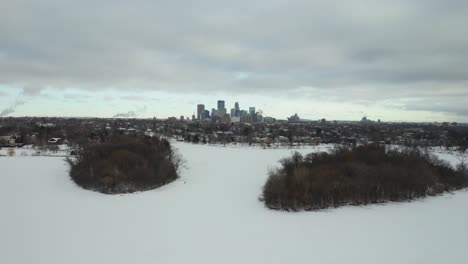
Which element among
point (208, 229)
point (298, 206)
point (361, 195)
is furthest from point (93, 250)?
point (361, 195)

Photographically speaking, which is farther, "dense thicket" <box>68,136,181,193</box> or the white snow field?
"dense thicket" <box>68,136,181,193</box>

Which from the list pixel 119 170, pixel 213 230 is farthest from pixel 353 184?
pixel 119 170

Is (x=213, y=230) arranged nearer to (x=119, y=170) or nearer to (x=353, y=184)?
(x=353, y=184)

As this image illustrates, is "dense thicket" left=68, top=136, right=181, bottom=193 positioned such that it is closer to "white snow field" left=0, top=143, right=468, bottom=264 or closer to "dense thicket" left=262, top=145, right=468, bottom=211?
"white snow field" left=0, top=143, right=468, bottom=264

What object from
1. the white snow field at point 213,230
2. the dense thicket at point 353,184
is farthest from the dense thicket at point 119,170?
the dense thicket at point 353,184

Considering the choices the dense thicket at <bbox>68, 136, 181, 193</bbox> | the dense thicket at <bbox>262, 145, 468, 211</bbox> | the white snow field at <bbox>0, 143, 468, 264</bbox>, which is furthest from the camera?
the dense thicket at <bbox>68, 136, 181, 193</bbox>

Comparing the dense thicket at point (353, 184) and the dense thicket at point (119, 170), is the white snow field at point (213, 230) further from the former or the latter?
the dense thicket at point (119, 170)

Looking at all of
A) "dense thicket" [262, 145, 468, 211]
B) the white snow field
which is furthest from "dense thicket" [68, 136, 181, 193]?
"dense thicket" [262, 145, 468, 211]
